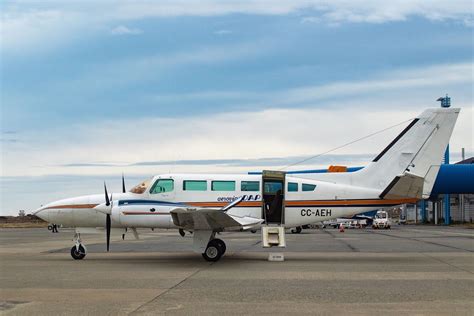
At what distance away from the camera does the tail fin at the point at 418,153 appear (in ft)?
63.7

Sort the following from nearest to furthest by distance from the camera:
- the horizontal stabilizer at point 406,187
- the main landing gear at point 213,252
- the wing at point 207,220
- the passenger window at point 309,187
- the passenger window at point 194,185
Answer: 1. the wing at point 207,220
2. the main landing gear at point 213,252
3. the horizontal stabilizer at point 406,187
4. the passenger window at point 194,185
5. the passenger window at point 309,187

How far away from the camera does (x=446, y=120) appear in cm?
1941

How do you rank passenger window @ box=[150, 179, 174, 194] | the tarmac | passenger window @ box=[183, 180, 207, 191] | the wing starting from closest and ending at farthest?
the tarmac < the wing < passenger window @ box=[150, 179, 174, 194] < passenger window @ box=[183, 180, 207, 191]

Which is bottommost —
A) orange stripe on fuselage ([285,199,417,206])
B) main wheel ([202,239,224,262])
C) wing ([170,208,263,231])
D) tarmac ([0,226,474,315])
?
tarmac ([0,226,474,315])

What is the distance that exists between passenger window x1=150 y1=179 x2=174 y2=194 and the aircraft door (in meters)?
3.20

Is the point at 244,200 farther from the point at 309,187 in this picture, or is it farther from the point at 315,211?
the point at 315,211

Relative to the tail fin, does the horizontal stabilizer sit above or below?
below

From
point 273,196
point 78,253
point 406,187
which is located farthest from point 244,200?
point 78,253

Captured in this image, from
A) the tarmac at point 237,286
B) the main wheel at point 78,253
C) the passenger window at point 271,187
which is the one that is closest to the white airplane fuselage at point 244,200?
the passenger window at point 271,187

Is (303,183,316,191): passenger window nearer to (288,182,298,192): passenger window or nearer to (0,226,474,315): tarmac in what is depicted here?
(288,182,298,192): passenger window

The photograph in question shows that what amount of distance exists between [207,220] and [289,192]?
341 centimetres

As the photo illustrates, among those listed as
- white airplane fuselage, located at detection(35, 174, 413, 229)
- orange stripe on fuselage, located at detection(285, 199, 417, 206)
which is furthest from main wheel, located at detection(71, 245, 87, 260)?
orange stripe on fuselage, located at detection(285, 199, 417, 206)

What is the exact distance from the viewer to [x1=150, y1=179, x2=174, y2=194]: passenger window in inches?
755

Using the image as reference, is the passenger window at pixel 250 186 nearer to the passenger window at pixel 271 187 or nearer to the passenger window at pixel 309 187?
the passenger window at pixel 271 187
